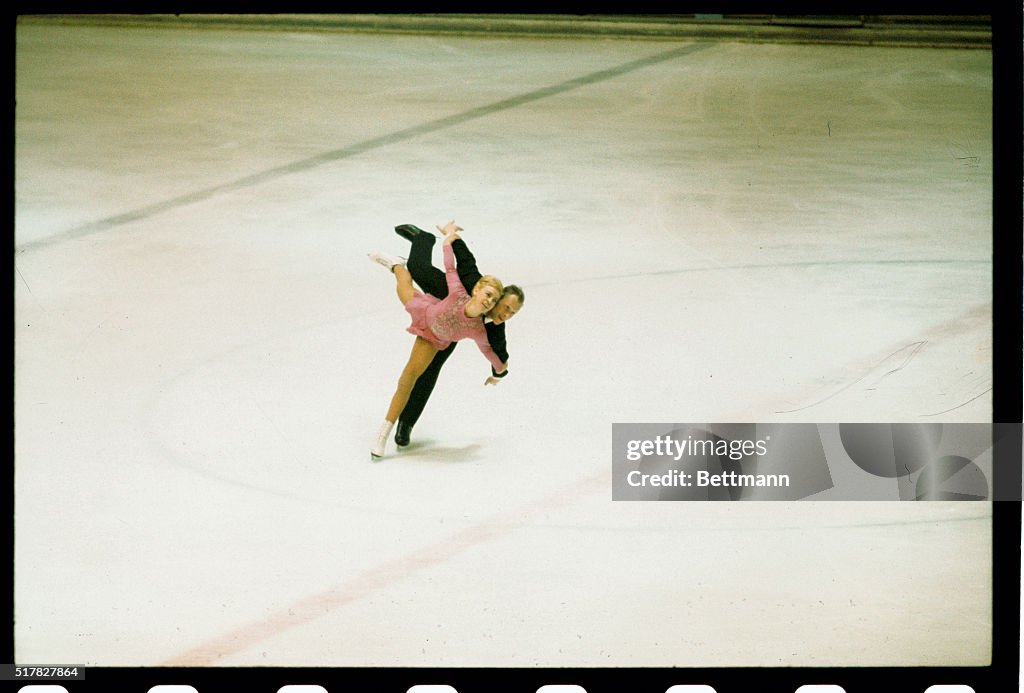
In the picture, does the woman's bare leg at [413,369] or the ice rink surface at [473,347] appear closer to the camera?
the ice rink surface at [473,347]

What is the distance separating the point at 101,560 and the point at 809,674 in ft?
7.42

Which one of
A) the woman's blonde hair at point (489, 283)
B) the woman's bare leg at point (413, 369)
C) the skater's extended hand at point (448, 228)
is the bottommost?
the woman's bare leg at point (413, 369)

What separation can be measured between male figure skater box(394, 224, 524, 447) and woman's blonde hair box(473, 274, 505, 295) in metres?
0.01

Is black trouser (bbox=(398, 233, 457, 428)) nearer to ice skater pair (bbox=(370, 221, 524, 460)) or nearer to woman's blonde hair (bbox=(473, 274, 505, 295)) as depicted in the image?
ice skater pair (bbox=(370, 221, 524, 460))

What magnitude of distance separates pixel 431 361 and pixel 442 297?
22cm

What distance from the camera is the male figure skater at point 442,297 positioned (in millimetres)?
4395

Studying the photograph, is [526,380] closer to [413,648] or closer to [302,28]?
[413,648]

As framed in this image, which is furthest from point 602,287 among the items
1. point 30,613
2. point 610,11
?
point 30,613

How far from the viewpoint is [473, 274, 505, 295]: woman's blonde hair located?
4.39 m

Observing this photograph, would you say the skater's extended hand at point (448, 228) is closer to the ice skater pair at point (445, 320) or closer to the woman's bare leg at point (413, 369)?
the ice skater pair at point (445, 320)

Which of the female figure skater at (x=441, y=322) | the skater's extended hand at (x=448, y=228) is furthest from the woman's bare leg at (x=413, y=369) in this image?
the skater's extended hand at (x=448, y=228)

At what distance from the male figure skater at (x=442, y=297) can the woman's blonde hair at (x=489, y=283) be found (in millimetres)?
12

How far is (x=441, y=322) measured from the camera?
4371 mm

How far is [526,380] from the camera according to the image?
4438 millimetres
